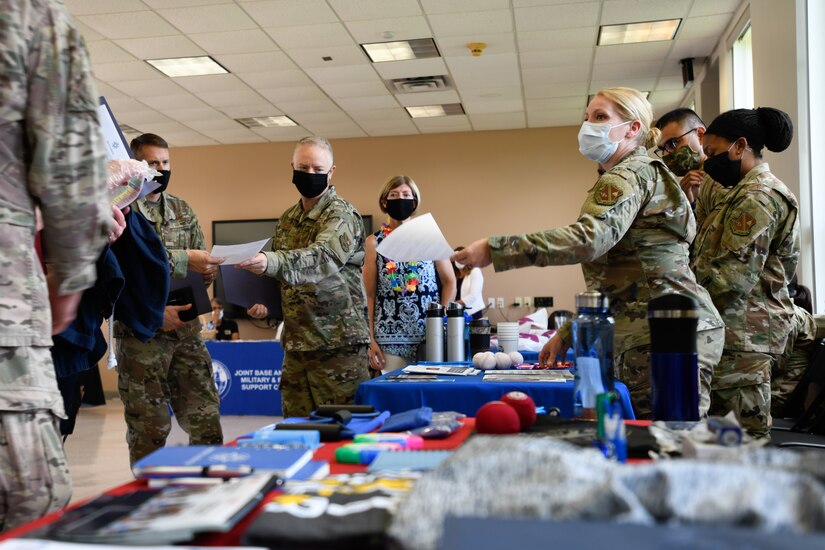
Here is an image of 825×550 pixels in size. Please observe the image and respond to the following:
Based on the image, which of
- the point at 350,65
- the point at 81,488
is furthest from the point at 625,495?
the point at 350,65

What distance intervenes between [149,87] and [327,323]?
17.1 feet

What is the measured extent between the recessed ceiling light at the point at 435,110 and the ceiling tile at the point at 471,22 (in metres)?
2.25

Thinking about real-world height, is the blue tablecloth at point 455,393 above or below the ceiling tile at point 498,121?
below

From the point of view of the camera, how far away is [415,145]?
379 inches

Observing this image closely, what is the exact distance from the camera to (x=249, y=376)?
6.66 m

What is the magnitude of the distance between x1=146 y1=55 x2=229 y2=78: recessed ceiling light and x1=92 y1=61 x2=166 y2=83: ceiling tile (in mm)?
90

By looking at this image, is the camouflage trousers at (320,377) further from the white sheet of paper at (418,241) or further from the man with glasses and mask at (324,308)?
the white sheet of paper at (418,241)

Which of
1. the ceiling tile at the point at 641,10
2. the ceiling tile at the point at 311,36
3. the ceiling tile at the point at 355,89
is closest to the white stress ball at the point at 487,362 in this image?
the ceiling tile at the point at 641,10

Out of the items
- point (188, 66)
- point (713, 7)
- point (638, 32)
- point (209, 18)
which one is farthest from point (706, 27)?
point (188, 66)

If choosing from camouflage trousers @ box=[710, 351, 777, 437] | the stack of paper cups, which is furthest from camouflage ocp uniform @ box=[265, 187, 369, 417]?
camouflage trousers @ box=[710, 351, 777, 437]

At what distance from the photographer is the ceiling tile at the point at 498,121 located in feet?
28.6

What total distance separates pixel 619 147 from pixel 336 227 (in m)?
1.24

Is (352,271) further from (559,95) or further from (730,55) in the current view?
(559,95)

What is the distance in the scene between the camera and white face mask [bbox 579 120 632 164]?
2232 mm
